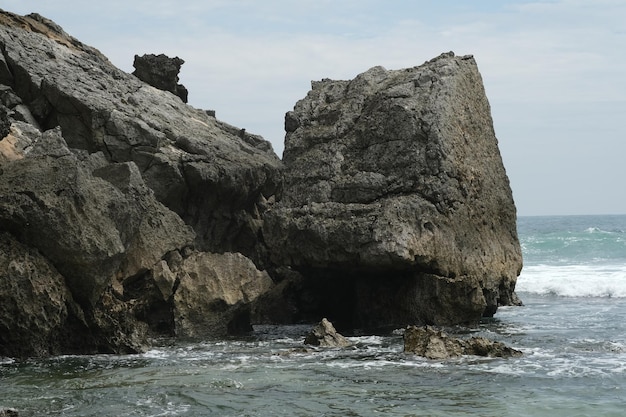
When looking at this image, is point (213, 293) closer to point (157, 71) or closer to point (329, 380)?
point (329, 380)

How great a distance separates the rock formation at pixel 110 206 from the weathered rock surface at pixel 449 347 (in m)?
4.39

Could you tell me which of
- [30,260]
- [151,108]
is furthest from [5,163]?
[151,108]

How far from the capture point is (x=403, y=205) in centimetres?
1950

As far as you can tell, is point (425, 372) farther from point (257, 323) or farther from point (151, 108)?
point (151, 108)

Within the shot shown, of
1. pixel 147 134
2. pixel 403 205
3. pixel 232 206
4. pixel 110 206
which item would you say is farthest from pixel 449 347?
pixel 147 134

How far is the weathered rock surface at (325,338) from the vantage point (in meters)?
17.0

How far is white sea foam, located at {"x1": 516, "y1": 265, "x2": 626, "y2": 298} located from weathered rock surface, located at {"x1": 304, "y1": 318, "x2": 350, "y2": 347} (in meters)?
15.9

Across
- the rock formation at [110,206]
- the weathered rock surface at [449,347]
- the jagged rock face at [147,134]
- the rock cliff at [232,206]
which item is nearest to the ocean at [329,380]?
the weathered rock surface at [449,347]

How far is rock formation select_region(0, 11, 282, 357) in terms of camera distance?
15.0 m

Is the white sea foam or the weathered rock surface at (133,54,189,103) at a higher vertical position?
the weathered rock surface at (133,54,189,103)

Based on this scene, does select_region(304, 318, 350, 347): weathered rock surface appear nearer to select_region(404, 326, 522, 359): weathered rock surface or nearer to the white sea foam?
select_region(404, 326, 522, 359): weathered rock surface

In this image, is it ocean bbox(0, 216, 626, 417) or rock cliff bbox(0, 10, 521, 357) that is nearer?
ocean bbox(0, 216, 626, 417)

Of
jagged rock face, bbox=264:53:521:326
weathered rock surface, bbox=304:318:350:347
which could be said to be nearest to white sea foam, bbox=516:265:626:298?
jagged rock face, bbox=264:53:521:326

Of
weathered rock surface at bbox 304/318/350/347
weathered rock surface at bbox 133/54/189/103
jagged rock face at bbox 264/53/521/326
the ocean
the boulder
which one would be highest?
weathered rock surface at bbox 133/54/189/103
